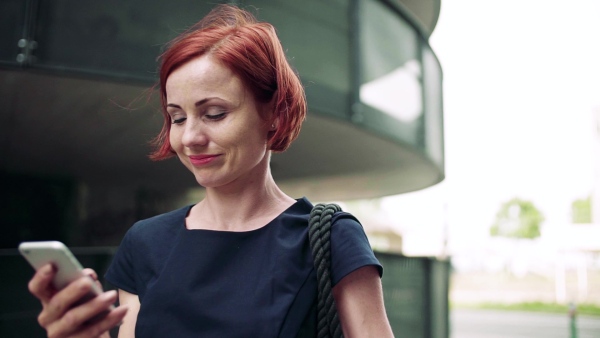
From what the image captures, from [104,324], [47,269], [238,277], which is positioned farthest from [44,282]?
[238,277]

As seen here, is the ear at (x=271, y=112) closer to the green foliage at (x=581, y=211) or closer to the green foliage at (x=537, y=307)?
the green foliage at (x=537, y=307)

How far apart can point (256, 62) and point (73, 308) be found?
655 millimetres

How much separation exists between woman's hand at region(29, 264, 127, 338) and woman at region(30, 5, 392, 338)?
57mm

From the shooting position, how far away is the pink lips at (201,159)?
1.40 meters

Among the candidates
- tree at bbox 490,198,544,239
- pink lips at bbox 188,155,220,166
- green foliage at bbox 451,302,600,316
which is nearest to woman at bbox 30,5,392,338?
pink lips at bbox 188,155,220,166

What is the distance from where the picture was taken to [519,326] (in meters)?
22.4

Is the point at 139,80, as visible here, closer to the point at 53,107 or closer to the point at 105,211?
the point at 53,107

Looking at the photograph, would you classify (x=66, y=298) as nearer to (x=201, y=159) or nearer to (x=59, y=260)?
(x=59, y=260)

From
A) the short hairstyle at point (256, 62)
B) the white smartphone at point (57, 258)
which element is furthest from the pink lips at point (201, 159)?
the white smartphone at point (57, 258)

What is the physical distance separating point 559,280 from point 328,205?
40.8m

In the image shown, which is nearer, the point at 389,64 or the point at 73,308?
the point at 73,308

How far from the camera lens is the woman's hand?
1119 mm

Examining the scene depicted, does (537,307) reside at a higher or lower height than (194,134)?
lower

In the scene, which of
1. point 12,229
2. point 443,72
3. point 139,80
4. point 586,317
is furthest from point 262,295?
point 586,317
